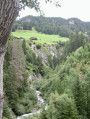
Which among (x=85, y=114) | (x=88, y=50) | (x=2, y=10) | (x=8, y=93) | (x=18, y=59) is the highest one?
(x=2, y=10)

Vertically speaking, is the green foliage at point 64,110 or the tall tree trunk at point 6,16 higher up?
the tall tree trunk at point 6,16

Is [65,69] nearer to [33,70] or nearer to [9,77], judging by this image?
[9,77]

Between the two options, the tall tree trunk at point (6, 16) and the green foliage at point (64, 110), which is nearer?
the tall tree trunk at point (6, 16)

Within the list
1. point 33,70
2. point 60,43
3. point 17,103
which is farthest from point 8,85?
point 60,43

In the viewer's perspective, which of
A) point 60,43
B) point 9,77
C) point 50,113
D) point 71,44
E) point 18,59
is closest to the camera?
point 50,113

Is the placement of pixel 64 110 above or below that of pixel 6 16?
below

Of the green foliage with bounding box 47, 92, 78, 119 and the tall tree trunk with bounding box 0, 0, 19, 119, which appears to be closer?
the tall tree trunk with bounding box 0, 0, 19, 119

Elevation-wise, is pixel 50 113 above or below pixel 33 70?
above

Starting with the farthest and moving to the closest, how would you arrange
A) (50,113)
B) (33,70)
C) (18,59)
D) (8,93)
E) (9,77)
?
1. (33,70)
2. (18,59)
3. (9,77)
4. (8,93)
5. (50,113)

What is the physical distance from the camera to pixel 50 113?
14.6m

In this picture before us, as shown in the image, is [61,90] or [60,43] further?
[60,43]

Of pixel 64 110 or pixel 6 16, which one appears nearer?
pixel 6 16

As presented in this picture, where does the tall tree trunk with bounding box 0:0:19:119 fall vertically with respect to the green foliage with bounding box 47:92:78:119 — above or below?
above

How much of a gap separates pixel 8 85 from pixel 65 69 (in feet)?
51.5
